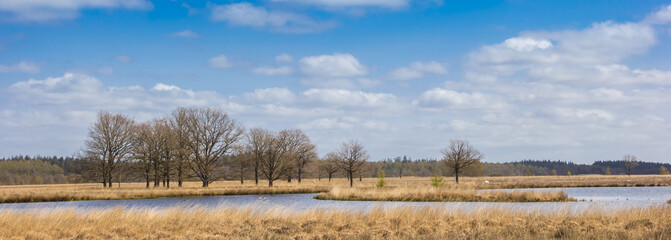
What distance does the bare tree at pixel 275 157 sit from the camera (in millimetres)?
66500

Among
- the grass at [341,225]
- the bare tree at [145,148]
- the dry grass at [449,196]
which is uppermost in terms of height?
the bare tree at [145,148]

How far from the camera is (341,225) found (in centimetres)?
1597

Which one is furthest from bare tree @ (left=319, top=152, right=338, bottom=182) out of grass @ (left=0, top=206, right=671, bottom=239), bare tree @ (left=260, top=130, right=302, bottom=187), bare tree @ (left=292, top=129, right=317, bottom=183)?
grass @ (left=0, top=206, right=671, bottom=239)

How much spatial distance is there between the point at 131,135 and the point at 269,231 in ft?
167

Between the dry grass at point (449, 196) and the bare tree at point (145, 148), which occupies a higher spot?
the bare tree at point (145, 148)

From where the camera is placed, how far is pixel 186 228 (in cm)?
1598

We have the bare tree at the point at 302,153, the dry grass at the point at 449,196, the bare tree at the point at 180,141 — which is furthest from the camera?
the bare tree at the point at 302,153

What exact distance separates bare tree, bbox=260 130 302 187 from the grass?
46736mm

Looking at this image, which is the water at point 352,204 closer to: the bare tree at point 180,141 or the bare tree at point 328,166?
the bare tree at point 180,141

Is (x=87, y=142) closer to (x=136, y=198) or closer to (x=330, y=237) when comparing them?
(x=136, y=198)

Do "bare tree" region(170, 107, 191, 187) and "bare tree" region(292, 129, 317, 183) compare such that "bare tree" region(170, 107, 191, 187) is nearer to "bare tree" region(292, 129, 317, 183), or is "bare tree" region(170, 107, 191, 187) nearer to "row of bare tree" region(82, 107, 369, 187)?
Answer: "row of bare tree" region(82, 107, 369, 187)

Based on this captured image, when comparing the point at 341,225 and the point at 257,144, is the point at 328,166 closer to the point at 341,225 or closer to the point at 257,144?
the point at 257,144

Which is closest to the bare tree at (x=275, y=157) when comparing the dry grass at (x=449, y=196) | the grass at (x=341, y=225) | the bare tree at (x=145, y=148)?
the bare tree at (x=145, y=148)

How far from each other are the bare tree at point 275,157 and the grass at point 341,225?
46.7 meters
